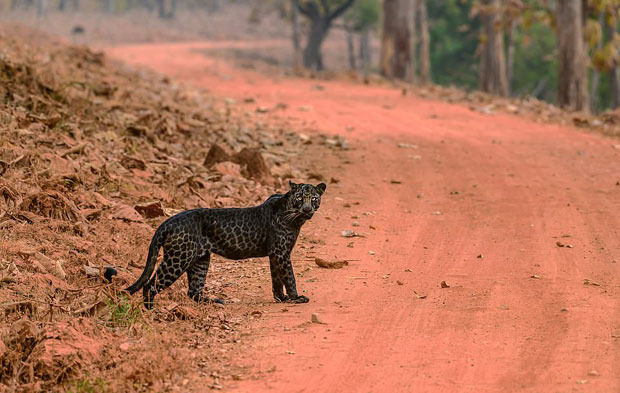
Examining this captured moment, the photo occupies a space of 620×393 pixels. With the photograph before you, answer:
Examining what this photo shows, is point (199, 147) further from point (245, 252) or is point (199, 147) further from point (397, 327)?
point (397, 327)

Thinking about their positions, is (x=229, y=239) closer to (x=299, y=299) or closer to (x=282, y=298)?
(x=282, y=298)

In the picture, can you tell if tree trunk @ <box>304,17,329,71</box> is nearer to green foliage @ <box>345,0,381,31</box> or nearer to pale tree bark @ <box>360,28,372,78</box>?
green foliage @ <box>345,0,381,31</box>

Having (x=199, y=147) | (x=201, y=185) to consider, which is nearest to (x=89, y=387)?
(x=201, y=185)

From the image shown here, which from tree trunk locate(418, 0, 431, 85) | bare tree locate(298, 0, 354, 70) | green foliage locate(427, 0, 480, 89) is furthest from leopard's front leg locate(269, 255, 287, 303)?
green foliage locate(427, 0, 480, 89)

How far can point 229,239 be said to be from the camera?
27.1 feet

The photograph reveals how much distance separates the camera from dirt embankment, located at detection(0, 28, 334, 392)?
6.79 metres

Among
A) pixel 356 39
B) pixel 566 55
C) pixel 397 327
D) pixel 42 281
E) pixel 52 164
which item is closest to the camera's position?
pixel 397 327

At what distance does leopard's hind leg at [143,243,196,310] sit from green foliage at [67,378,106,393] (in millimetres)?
1455

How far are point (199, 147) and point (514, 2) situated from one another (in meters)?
16.4

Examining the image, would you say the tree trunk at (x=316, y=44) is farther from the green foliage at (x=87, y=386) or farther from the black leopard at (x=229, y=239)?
the green foliage at (x=87, y=386)

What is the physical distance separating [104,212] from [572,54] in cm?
1495

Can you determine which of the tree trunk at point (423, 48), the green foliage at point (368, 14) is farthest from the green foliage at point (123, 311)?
the green foliage at point (368, 14)

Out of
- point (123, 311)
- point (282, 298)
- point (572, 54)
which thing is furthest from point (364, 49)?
point (123, 311)

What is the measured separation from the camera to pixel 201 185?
12.5m
